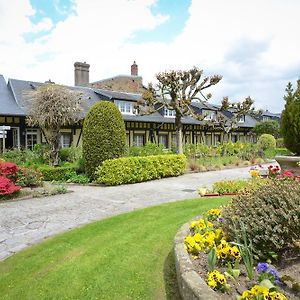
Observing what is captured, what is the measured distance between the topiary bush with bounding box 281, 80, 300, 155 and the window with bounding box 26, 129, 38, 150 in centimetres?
1568

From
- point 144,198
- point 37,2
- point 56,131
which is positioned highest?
point 37,2

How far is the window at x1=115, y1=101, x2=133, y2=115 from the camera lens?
25.0 metres

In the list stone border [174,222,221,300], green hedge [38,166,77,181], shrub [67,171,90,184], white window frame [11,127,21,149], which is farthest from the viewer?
white window frame [11,127,21,149]

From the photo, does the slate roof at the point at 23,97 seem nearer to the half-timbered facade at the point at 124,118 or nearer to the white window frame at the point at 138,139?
the half-timbered facade at the point at 124,118

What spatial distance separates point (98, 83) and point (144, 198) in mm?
27439

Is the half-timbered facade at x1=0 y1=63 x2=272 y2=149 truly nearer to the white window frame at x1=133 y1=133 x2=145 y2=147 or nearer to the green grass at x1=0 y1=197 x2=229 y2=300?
the white window frame at x1=133 y1=133 x2=145 y2=147

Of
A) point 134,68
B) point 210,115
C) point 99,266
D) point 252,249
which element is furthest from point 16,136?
point 210,115

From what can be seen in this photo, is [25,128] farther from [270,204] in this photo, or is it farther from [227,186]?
[270,204]

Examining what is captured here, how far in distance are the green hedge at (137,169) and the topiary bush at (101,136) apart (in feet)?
1.44

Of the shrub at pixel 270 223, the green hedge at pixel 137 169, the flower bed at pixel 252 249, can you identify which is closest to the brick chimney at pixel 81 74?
the green hedge at pixel 137 169

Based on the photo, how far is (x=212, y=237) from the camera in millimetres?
3609

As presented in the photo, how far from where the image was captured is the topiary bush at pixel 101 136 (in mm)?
12484

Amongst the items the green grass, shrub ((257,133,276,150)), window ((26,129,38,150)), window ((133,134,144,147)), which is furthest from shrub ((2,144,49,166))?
shrub ((257,133,276,150))

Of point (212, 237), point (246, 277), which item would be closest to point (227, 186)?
point (212, 237)
